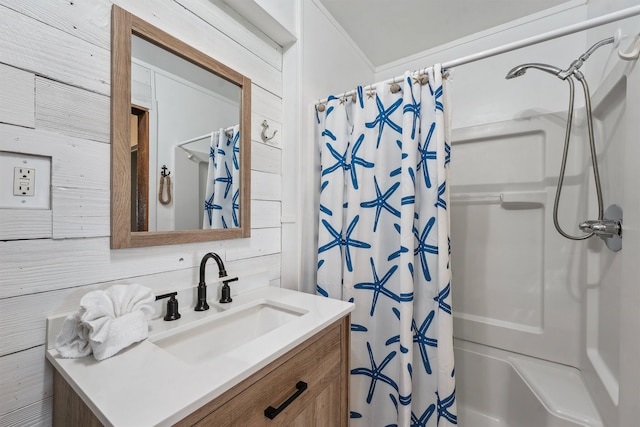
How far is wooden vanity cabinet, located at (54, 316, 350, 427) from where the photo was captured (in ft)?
1.88

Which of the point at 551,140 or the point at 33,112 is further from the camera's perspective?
the point at 551,140

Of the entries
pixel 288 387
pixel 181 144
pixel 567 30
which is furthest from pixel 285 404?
pixel 567 30

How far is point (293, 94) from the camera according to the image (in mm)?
1367

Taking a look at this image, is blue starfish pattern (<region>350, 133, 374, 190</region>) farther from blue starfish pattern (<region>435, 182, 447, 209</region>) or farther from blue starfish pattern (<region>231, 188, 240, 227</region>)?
blue starfish pattern (<region>231, 188, 240, 227</region>)

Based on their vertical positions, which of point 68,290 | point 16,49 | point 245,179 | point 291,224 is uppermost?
point 16,49

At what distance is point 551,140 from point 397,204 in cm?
107

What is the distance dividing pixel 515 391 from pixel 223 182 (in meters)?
1.88

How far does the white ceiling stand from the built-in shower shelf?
108cm

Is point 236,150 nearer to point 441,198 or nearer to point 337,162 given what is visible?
point 337,162

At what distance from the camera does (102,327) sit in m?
0.62

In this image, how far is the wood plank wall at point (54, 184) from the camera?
0.63 metres

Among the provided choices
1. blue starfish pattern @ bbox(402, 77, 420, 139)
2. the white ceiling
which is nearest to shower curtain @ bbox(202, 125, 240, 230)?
blue starfish pattern @ bbox(402, 77, 420, 139)

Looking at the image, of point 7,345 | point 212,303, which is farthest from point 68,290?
point 212,303

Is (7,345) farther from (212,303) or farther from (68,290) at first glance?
(212,303)
